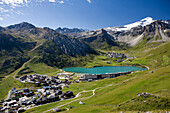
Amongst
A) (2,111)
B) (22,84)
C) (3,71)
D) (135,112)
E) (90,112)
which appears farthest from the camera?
(3,71)

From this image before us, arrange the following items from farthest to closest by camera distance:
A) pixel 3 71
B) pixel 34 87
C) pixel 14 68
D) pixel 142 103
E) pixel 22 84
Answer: pixel 14 68 → pixel 3 71 → pixel 22 84 → pixel 34 87 → pixel 142 103

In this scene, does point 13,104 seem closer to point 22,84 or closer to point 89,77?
point 22,84

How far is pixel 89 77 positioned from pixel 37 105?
7458 cm

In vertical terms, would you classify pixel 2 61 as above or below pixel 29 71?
above

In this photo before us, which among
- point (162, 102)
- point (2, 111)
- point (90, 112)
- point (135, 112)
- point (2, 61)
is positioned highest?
point (2, 61)

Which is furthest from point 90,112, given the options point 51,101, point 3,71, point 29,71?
point 3,71

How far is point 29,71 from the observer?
595 feet

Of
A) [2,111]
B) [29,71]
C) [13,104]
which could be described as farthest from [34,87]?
[29,71]

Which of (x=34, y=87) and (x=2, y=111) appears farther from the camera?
(x=34, y=87)

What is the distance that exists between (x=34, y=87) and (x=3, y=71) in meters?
100

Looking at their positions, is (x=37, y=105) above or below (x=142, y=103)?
below

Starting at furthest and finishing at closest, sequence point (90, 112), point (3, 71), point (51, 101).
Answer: point (3, 71) → point (51, 101) → point (90, 112)

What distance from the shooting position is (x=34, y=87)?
10938 centimetres

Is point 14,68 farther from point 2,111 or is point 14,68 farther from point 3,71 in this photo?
point 2,111
